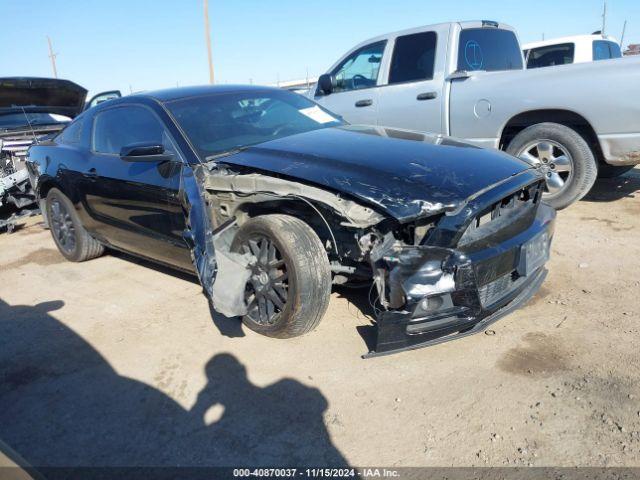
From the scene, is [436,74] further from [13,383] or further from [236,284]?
[13,383]

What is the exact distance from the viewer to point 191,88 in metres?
4.33

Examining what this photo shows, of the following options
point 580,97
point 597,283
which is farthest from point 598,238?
point 580,97

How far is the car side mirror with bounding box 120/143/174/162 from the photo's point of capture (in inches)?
137

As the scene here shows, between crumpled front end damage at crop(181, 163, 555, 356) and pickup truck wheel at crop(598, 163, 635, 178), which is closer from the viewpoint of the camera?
crumpled front end damage at crop(181, 163, 555, 356)

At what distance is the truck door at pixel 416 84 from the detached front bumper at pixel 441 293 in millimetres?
3259

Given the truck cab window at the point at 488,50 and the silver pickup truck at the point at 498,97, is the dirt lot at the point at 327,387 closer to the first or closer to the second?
the silver pickup truck at the point at 498,97

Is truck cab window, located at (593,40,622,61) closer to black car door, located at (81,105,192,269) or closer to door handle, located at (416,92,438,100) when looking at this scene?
door handle, located at (416,92,438,100)

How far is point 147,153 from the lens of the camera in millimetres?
3506

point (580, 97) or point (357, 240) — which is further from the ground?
point (580, 97)

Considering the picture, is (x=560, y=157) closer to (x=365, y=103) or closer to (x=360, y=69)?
(x=365, y=103)

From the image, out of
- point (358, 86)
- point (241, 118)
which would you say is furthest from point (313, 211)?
point (358, 86)

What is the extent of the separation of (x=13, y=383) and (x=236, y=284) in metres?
1.47

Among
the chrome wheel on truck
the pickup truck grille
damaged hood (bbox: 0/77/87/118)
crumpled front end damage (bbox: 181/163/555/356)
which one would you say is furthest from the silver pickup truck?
damaged hood (bbox: 0/77/87/118)

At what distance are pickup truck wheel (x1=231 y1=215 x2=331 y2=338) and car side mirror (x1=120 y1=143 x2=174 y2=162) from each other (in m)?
0.81
